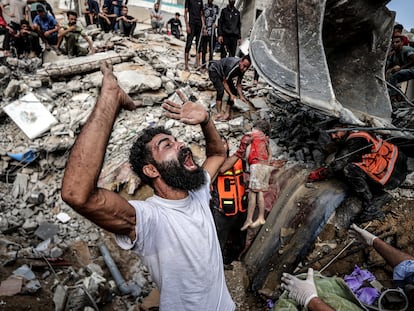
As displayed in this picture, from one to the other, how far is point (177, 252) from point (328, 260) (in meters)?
A: 2.44

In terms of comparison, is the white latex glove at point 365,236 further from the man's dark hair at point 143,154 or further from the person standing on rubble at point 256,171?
the man's dark hair at point 143,154

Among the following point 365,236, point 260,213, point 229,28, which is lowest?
point 260,213

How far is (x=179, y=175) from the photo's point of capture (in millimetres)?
1450

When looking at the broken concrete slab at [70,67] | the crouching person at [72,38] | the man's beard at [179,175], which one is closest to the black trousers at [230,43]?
the broken concrete slab at [70,67]

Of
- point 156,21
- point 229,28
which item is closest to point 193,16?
point 229,28

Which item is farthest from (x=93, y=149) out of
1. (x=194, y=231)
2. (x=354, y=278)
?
A: (x=354, y=278)

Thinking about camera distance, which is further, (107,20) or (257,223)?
(107,20)

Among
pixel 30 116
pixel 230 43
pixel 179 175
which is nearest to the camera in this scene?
pixel 179 175

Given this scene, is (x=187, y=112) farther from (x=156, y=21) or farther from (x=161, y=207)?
(x=156, y=21)

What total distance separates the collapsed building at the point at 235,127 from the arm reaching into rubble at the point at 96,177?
207cm

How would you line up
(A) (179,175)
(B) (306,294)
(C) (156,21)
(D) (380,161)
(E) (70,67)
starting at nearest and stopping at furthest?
(A) (179,175), (B) (306,294), (D) (380,161), (E) (70,67), (C) (156,21)

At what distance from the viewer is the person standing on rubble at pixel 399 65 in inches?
195

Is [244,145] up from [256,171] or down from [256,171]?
up

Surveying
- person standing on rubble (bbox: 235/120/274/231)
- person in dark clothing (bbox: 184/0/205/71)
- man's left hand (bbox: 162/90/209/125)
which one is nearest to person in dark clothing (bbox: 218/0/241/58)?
person in dark clothing (bbox: 184/0/205/71)
